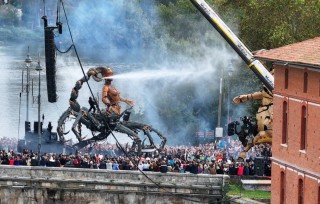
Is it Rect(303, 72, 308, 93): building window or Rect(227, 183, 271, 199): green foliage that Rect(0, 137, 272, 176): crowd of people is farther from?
Rect(303, 72, 308, 93): building window

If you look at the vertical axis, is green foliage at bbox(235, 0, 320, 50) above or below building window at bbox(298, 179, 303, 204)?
above

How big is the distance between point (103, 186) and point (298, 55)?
15.6m

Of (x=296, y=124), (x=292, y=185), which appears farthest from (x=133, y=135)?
(x=296, y=124)

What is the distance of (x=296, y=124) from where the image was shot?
95.9m

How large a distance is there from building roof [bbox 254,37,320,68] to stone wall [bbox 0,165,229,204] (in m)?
8.35

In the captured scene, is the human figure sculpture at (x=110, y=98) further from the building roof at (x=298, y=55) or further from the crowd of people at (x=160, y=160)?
the building roof at (x=298, y=55)

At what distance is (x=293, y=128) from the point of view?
96312 mm

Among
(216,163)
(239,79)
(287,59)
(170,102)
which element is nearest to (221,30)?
(216,163)

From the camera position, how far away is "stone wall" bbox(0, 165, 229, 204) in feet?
353

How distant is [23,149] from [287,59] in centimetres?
2663

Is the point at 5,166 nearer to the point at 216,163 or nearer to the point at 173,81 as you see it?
the point at 216,163

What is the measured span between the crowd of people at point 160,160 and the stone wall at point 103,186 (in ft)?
3.29

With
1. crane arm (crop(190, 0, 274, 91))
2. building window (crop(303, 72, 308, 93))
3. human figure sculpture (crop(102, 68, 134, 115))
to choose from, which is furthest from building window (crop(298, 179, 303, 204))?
human figure sculpture (crop(102, 68, 134, 115))

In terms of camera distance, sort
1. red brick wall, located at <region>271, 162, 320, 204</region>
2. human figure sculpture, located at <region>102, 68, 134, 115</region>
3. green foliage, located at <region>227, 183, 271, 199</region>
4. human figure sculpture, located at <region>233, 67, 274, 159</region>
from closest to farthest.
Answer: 1. red brick wall, located at <region>271, 162, 320, 204</region>
2. green foliage, located at <region>227, 183, 271, 199</region>
3. human figure sculpture, located at <region>233, 67, 274, 159</region>
4. human figure sculpture, located at <region>102, 68, 134, 115</region>
